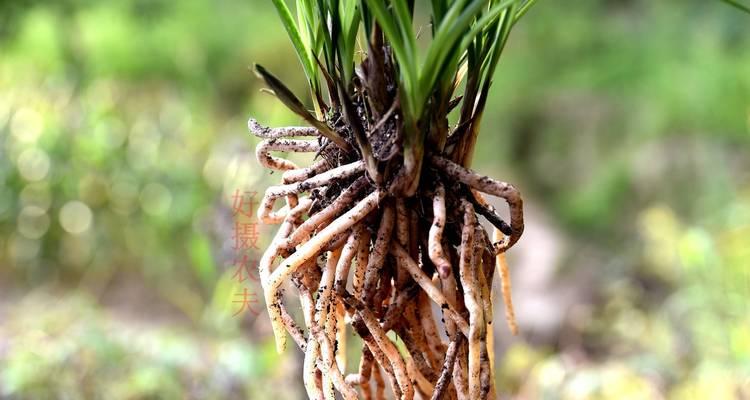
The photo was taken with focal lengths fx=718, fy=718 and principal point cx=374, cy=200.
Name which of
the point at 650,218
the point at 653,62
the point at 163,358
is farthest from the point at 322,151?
the point at 653,62

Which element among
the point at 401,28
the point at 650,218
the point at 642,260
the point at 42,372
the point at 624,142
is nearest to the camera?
the point at 401,28

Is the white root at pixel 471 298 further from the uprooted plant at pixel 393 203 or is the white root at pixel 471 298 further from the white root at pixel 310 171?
the white root at pixel 310 171

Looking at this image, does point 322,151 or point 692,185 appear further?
point 692,185

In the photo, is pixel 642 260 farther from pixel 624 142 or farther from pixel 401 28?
pixel 401 28

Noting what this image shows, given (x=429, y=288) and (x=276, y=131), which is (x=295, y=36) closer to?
(x=276, y=131)

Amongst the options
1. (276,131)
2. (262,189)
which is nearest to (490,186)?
(276,131)

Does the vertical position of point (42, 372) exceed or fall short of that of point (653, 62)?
it falls short

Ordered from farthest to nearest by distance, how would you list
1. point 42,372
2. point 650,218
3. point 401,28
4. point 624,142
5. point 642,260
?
point 624,142 < point 642,260 < point 650,218 < point 42,372 < point 401,28

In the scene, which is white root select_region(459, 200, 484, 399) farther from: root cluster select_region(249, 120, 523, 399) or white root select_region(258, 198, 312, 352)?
white root select_region(258, 198, 312, 352)
